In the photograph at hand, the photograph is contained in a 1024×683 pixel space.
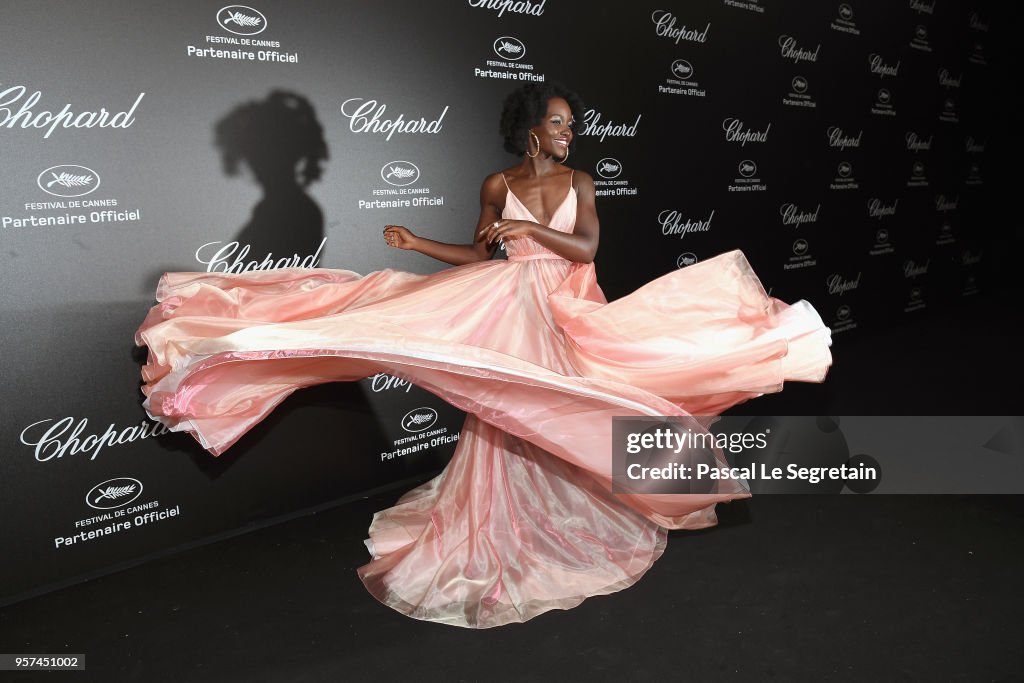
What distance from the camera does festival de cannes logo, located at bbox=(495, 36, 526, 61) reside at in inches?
158

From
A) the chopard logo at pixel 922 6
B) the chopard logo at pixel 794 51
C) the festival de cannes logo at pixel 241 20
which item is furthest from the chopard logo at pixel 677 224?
the chopard logo at pixel 922 6

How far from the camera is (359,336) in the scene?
8.01 ft

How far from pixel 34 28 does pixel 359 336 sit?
1.57 metres

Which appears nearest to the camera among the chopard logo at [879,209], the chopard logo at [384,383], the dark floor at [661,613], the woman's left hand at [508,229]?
the dark floor at [661,613]

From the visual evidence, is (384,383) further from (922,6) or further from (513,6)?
(922,6)

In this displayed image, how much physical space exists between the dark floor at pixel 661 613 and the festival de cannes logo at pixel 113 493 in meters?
0.29

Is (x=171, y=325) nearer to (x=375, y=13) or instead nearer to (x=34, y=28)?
(x=34, y=28)

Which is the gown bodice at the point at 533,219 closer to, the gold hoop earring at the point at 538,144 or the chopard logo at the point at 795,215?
the gold hoop earring at the point at 538,144

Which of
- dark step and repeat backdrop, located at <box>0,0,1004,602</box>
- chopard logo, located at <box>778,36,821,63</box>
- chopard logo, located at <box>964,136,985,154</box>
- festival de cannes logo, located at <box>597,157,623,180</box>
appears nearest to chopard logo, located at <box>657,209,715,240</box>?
dark step and repeat backdrop, located at <box>0,0,1004,602</box>

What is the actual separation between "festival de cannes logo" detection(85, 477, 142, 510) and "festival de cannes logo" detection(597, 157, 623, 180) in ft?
9.84

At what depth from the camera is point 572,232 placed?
112 inches

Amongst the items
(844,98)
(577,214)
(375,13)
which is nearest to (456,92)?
(375,13)

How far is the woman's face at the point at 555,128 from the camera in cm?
278

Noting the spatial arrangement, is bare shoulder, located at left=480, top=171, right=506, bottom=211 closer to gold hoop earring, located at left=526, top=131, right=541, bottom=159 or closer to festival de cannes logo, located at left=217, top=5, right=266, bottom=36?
gold hoop earring, located at left=526, top=131, right=541, bottom=159
